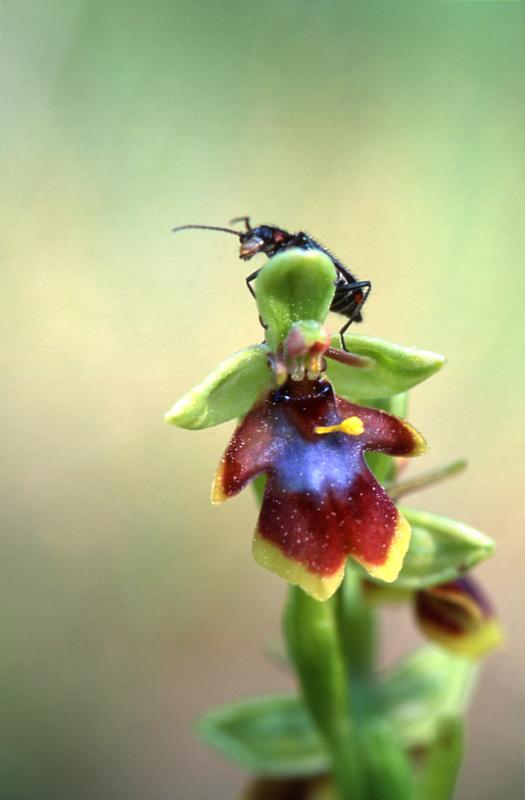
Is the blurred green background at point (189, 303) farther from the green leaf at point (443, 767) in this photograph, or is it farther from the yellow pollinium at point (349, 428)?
the yellow pollinium at point (349, 428)

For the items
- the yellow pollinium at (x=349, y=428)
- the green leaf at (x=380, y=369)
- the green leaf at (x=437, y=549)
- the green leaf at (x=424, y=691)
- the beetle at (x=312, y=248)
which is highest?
the beetle at (x=312, y=248)

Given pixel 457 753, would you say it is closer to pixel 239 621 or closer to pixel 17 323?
pixel 239 621

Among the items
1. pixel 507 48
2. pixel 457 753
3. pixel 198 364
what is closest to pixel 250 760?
pixel 457 753

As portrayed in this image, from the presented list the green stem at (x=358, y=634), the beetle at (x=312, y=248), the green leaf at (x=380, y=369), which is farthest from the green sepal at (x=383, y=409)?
the green stem at (x=358, y=634)

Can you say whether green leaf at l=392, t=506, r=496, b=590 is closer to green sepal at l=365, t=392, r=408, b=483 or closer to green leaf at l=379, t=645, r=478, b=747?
green sepal at l=365, t=392, r=408, b=483

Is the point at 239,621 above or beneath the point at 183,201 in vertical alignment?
beneath

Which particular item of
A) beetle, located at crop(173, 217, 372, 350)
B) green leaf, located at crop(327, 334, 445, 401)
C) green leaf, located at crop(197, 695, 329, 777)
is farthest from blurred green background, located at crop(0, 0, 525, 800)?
green leaf, located at crop(327, 334, 445, 401)
